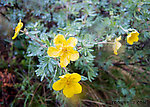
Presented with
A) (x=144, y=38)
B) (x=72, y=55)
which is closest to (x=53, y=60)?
(x=72, y=55)

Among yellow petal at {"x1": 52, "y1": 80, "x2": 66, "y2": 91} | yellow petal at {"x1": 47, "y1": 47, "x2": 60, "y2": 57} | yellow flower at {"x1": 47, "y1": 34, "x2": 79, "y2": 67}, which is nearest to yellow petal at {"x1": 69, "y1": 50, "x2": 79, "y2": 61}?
yellow flower at {"x1": 47, "y1": 34, "x2": 79, "y2": 67}

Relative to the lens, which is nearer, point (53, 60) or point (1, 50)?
point (53, 60)

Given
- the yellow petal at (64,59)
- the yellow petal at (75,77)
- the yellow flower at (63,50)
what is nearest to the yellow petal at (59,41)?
the yellow flower at (63,50)

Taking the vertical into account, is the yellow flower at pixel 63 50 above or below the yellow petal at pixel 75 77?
above

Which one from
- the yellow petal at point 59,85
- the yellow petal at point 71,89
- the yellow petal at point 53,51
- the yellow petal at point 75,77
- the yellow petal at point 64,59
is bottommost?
the yellow petal at point 71,89

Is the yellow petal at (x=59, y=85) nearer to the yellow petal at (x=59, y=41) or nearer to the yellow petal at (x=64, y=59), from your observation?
the yellow petal at (x=64, y=59)

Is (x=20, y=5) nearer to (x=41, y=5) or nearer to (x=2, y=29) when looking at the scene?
(x=41, y=5)

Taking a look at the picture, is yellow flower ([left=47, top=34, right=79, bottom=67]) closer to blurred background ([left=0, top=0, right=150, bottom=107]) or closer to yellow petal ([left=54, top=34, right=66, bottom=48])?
yellow petal ([left=54, top=34, right=66, bottom=48])
